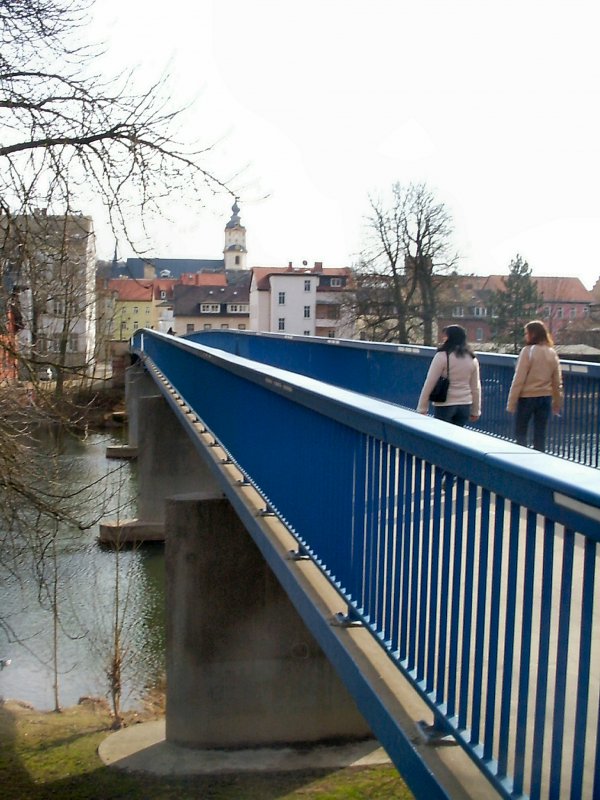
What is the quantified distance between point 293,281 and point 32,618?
70.2 m

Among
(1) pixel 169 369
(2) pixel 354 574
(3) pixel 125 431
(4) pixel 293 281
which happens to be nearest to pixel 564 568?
(2) pixel 354 574

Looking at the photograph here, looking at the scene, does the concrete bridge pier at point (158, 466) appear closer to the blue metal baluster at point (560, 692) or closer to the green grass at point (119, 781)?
the green grass at point (119, 781)

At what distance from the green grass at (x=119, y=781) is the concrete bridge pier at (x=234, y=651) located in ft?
2.29

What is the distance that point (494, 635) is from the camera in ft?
9.16

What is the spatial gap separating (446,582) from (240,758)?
8673mm

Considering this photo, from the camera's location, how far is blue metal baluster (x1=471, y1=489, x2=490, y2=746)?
285 cm

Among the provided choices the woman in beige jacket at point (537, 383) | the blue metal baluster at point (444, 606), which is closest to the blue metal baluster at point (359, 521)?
the blue metal baluster at point (444, 606)

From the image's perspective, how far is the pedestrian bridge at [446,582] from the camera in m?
2.39

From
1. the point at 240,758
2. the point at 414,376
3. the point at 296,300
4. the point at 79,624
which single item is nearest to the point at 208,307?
the point at 296,300

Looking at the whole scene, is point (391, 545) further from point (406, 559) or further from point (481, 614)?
point (481, 614)

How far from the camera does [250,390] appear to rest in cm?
773

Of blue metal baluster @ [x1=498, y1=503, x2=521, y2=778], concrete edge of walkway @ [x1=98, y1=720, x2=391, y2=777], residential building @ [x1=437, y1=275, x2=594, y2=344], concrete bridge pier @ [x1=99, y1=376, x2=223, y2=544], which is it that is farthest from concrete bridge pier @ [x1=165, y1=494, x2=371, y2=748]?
residential building @ [x1=437, y1=275, x2=594, y2=344]

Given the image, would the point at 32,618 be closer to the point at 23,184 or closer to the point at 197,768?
the point at 197,768

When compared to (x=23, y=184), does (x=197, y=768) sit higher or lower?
lower
